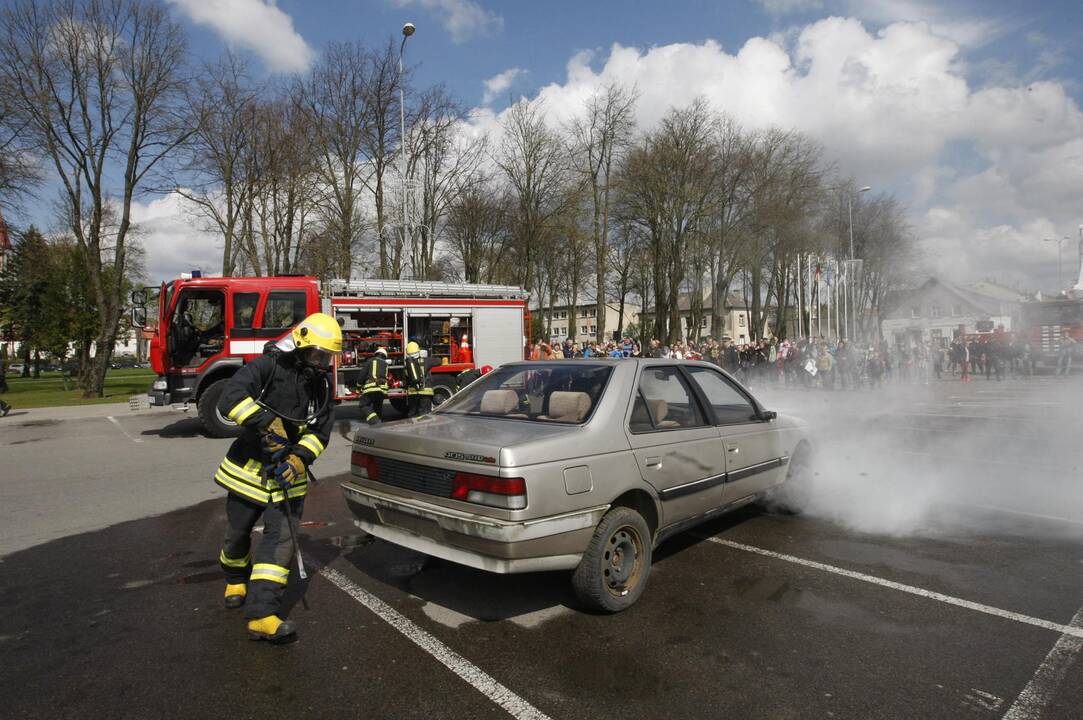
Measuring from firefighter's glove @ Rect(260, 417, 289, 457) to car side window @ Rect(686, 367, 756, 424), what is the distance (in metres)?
2.80

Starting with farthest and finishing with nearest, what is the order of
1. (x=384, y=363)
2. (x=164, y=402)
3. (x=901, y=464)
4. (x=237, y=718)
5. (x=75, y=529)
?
(x=164, y=402) → (x=384, y=363) → (x=901, y=464) → (x=75, y=529) → (x=237, y=718)

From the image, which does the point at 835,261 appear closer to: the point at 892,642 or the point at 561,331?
the point at 892,642

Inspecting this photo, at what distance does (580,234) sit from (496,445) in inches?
1142

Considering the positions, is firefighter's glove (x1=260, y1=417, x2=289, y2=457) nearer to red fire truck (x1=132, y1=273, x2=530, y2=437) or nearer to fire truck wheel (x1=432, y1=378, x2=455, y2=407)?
red fire truck (x1=132, y1=273, x2=530, y2=437)

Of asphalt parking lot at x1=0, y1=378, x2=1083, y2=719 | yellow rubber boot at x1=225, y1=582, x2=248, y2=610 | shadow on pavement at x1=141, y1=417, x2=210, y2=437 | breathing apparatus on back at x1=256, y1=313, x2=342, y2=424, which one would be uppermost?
breathing apparatus on back at x1=256, y1=313, x2=342, y2=424

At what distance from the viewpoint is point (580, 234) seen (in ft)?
104

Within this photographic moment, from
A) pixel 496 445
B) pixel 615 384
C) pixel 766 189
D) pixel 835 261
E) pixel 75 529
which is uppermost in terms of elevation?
pixel 766 189

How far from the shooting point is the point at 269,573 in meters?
3.39

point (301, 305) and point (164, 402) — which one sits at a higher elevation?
point (301, 305)

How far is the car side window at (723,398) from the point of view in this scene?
15.9 feet

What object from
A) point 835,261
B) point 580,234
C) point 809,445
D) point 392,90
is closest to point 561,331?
point 835,261

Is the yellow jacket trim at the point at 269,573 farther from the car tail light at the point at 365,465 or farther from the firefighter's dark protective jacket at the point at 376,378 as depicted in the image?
the firefighter's dark protective jacket at the point at 376,378

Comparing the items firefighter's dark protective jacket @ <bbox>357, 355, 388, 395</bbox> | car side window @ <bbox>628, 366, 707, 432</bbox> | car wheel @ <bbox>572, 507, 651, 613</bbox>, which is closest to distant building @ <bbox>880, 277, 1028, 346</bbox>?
firefighter's dark protective jacket @ <bbox>357, 355, 388, 395</bbox>

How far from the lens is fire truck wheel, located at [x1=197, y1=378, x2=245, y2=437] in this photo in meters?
10.9
